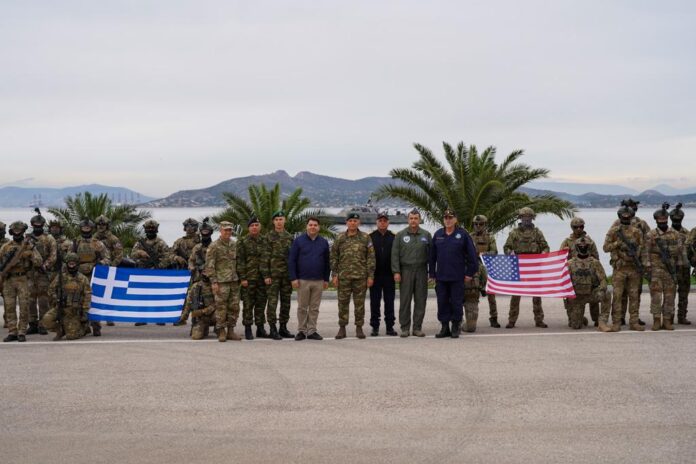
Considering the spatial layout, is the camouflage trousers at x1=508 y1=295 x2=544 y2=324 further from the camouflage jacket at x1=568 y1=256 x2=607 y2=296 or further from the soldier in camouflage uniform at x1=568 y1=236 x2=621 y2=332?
the camouflage jacket at x1=568 y1=256 x2=607 y2=296

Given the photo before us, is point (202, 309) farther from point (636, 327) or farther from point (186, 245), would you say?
point (636, 327)

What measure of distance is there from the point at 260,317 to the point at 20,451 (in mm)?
5844

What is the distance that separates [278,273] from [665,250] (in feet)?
20.3

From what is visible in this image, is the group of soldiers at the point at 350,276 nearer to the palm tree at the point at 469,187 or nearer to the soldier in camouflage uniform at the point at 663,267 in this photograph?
the soldier in camouflage uniform at the point at 663,267

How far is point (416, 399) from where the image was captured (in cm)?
788

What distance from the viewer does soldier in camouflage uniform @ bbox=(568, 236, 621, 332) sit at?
40.7 feet

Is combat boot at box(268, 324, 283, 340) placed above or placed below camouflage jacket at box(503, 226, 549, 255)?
below

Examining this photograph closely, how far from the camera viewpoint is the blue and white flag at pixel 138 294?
12.3m

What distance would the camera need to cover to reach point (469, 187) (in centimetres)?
2509

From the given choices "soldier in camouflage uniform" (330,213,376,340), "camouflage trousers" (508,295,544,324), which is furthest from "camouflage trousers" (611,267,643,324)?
"soldier in camouflage uniform" (330,213,376,340)

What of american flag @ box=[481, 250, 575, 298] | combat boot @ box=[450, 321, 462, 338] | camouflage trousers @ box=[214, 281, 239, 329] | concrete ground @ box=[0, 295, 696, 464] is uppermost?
american flag @ box=[481, 250, 575, 298]

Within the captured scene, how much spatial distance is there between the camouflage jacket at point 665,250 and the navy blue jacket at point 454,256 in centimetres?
283

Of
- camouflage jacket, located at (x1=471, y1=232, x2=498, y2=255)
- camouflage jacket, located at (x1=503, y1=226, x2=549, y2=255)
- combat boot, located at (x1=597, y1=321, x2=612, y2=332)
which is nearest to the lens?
combat boot, located at (x1=597, y1=321, x2=612, y2=332)

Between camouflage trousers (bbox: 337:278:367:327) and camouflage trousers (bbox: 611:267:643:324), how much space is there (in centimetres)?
402
